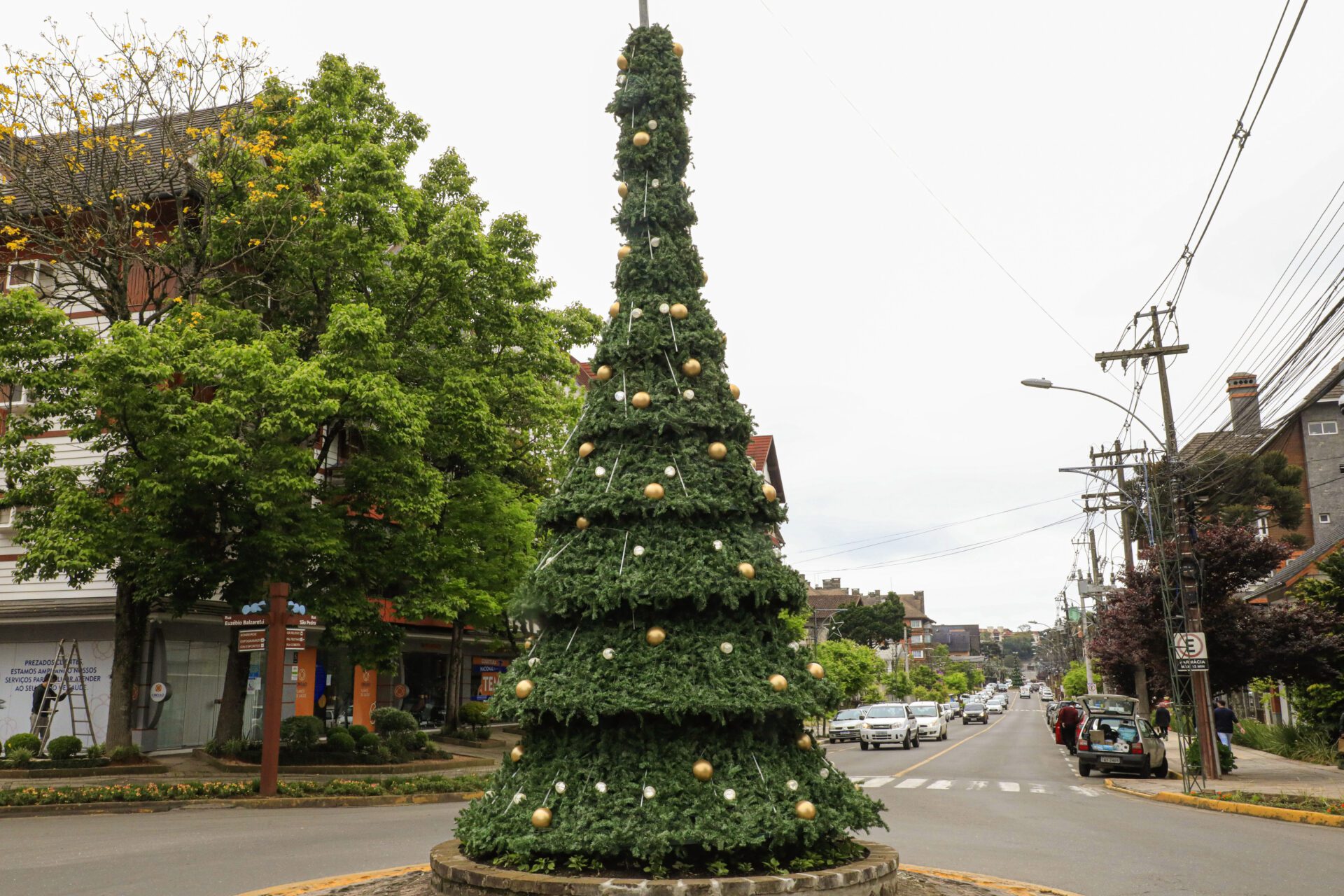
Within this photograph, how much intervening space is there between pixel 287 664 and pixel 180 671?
2.85 metres

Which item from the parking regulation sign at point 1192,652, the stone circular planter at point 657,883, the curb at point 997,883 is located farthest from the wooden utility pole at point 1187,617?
the stone circular planter at point 657,883

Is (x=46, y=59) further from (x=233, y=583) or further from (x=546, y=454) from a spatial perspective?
(x=546, y=454)

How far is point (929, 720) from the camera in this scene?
42.4 m

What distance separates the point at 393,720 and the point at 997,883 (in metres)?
19.4

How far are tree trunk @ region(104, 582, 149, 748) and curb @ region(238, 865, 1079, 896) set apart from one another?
12647mm

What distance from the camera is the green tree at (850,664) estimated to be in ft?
180

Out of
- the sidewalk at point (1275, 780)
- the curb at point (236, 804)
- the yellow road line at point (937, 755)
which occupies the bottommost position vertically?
the yellow road line at point (937, 755)

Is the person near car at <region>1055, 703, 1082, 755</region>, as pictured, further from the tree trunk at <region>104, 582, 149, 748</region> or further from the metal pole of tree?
the tree trunk at <region>104, 582, 149, 748</region>

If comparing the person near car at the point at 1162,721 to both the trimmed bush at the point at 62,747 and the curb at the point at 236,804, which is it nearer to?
the curb at the point at 236,804

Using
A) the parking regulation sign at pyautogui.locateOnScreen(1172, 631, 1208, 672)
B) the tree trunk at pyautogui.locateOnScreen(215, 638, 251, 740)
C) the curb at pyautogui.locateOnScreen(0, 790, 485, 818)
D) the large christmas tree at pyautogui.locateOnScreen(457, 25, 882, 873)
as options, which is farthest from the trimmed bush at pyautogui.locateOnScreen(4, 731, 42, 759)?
the parking regulation sign at pyautogui.locateOnScreen(1172, 631, 1208, 672)

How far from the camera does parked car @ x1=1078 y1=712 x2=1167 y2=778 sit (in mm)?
23062

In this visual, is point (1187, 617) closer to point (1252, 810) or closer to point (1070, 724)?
point (1252, 810)

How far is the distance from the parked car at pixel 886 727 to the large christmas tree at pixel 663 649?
30134mm

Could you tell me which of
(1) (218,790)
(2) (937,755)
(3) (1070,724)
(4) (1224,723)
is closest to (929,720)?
(3) (1070,724)
